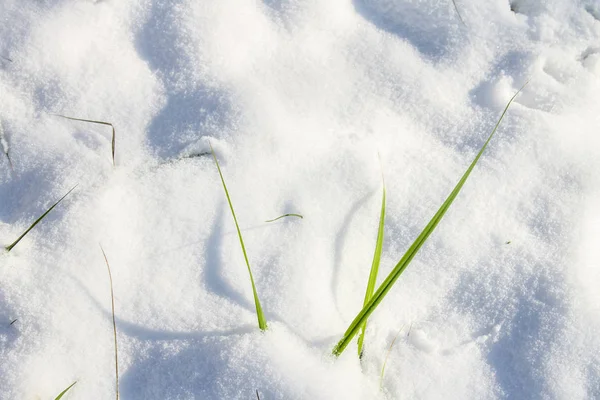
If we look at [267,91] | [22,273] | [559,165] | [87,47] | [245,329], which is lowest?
[22,273]

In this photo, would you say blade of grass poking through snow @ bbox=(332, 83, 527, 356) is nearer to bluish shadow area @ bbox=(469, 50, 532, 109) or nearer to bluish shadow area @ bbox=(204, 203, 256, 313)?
bluish shadow area @ bbox=(204, 203, 256, 313)

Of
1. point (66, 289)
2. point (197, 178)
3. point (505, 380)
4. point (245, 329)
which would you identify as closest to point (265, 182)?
point (197, 178)

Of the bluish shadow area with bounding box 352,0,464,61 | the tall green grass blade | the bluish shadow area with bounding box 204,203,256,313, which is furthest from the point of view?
the bluish shadow area with bounding box 352,0,464,61

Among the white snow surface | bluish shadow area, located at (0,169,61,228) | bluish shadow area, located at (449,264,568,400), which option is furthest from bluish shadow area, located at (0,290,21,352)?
bluish shadow area, located at (449,264,568,400)

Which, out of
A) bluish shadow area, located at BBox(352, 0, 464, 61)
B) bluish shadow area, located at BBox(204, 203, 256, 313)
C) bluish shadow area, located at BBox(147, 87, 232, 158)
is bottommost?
bluish shadow area, located at BBox(204, 203, 256, 313)

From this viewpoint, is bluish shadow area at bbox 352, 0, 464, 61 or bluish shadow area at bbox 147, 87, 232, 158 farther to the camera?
bluish shadow area at bbox 352, 0, 464, 61

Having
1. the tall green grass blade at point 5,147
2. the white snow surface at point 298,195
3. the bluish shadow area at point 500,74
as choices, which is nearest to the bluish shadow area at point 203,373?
the white snow surface at point 298,195

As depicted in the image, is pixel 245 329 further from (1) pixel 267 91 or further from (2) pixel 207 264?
(1) pixel 267 91
